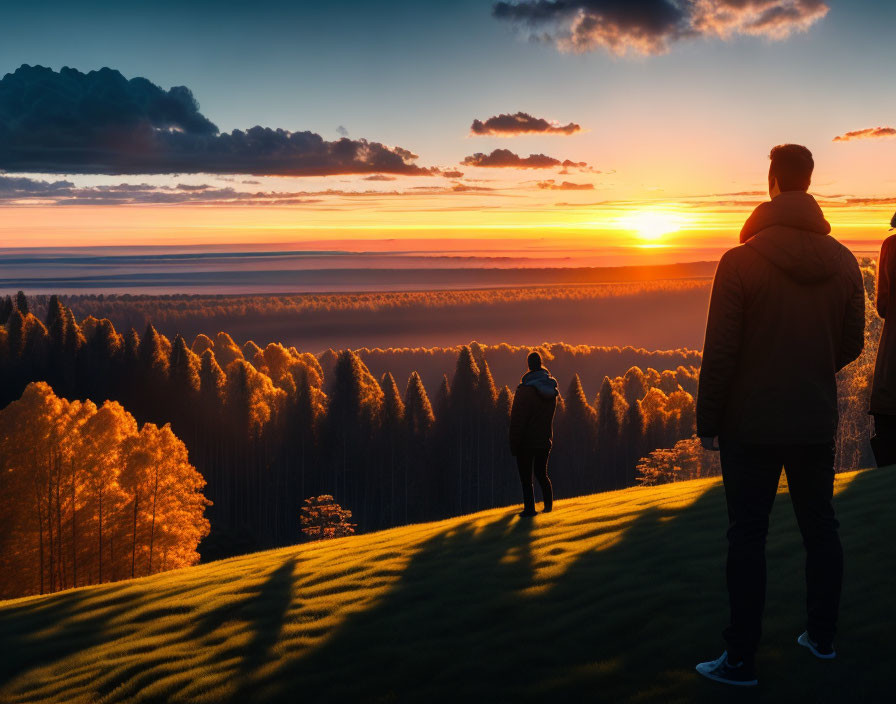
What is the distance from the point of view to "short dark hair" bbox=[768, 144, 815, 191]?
23.1ft

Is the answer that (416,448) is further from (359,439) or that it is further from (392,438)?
(359,439)

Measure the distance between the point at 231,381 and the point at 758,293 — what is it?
93.0 metres

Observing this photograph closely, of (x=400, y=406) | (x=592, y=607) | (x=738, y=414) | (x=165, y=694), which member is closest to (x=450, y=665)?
(x=592, y=607)

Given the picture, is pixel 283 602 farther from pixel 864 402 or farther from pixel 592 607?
pixel 864 402

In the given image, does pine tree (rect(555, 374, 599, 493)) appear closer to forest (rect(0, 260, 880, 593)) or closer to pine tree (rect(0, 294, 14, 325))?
forest (rect(0, 260, 880, 593))

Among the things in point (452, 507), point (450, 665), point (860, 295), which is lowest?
point (452, 507)

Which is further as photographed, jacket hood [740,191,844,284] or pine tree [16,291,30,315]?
pine tree [16,291,30,315]

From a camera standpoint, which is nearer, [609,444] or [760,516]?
[760,516]

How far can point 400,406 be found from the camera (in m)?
86.7

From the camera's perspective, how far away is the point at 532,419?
1639 centimetres

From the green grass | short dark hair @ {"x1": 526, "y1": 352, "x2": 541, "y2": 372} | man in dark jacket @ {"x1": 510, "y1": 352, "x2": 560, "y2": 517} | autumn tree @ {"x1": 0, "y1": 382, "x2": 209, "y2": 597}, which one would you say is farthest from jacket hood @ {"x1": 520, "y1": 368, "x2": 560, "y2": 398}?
autumn tree @ {"x1": 0, "y1": 382, "x2": 209, "y2": 597}

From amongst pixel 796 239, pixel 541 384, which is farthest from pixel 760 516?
pixel 541 384

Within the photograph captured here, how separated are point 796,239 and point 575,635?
5.08 metres

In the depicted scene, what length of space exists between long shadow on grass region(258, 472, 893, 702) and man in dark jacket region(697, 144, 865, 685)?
3.41ft
